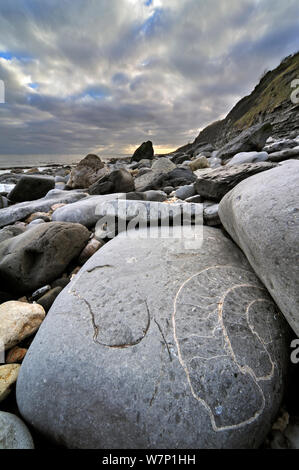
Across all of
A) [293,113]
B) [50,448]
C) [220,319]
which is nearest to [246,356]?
[220,319]

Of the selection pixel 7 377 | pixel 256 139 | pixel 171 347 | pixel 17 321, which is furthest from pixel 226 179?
pixel 256 139

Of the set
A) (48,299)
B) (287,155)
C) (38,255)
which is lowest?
(48,299)

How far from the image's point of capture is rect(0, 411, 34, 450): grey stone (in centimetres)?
92

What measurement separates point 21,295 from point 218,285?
1.83 metres

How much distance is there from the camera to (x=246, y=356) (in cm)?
103

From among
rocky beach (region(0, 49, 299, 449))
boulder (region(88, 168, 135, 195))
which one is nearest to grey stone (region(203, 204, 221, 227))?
rocky beach (region(0, 49, 299, 449))

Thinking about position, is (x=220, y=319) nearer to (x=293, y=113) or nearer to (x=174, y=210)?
(x=174, y=210)

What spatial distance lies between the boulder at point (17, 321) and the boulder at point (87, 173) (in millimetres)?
5775

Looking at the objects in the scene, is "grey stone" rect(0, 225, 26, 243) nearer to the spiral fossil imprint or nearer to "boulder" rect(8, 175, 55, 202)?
the spiral fossil imprint

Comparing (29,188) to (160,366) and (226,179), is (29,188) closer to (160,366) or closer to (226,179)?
→ (226,179)

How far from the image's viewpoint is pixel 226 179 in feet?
8.21

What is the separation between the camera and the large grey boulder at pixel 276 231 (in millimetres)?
1022

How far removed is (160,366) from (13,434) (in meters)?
0.75

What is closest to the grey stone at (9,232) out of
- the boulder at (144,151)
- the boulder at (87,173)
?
the boulder at (87,173)
